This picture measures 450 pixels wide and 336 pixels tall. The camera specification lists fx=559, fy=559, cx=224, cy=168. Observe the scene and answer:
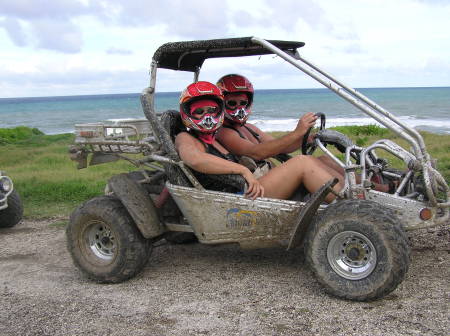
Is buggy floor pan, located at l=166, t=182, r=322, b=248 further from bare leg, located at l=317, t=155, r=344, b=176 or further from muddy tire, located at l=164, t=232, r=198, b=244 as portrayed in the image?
muddy tire, located at l=164, t=232, r=198, b=244

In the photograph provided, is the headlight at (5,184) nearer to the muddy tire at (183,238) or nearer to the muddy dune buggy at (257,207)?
the muddy dune buggy at (257,207)

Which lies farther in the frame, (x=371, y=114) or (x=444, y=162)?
(x=444, y=162)

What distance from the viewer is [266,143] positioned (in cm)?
523

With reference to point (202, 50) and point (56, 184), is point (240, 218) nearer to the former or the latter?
point (202, 50)

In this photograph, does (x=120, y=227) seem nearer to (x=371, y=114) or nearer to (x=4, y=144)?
(x=371, y=114)

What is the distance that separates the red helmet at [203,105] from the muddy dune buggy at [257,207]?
283 mm

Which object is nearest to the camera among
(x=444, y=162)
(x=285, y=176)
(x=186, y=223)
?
(x=285, y=176)

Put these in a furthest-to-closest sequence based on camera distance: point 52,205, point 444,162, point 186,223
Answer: point 444,162, point 52,205, point 186,223

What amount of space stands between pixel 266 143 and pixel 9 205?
4.27 meters

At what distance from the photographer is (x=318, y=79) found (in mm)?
4504

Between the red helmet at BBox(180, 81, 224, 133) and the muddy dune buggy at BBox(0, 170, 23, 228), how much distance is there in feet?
12.0

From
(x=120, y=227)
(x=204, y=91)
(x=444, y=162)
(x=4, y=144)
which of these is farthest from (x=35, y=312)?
(x=4, y=144)

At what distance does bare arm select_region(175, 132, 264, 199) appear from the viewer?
4.76 m

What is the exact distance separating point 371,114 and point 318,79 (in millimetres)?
505
